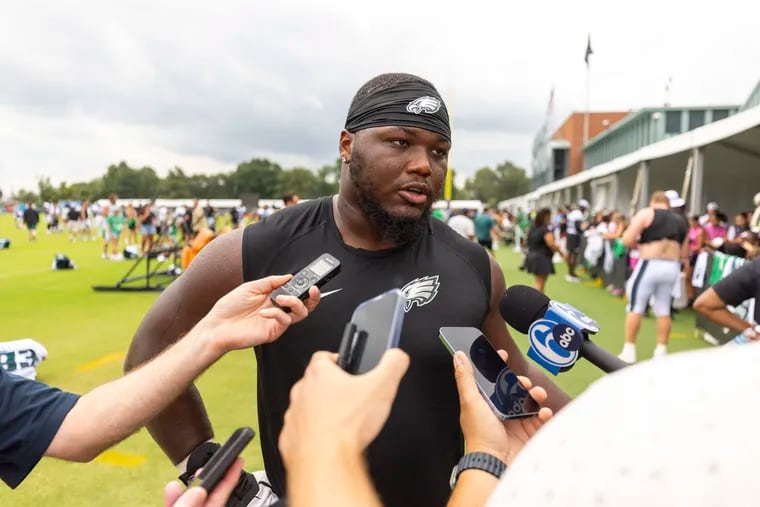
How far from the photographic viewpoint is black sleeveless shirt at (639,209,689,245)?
6.38 metres

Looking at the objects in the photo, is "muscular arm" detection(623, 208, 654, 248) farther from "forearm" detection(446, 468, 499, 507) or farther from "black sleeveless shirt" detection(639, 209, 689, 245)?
"forearm" detection(446, 468, 499, 507)

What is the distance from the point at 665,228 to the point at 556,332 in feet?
19.0

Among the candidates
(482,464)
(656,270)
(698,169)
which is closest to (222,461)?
(482,464)

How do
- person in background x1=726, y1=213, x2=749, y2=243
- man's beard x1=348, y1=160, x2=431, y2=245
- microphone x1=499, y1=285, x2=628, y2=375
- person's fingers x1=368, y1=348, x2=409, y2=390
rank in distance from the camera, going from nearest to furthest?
person's fingers x1=368, y1=348, x2=409, y2=390
microphone x1=499, y1=285, x2=628, y2=375
man's beard x1=348, y1=160, x2=431, y2=245
person in background x1=726, y1=213, x2=749, y2=243

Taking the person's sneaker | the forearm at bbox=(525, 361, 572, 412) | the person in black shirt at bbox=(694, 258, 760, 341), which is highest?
the forearm at bbox=(525, 361, 572, 412)

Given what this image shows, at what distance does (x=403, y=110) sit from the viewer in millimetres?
1732

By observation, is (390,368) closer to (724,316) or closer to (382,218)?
(382,218)

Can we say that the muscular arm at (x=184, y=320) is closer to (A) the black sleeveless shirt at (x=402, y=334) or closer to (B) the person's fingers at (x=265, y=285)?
(A) the black sleeveless shirt at (x=402, y=334)

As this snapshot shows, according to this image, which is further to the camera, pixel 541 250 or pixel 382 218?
pixel 541 250

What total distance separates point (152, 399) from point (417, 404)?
0.77m

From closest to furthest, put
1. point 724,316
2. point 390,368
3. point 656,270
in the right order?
point 390,368 → point 724,316 → point 656,270

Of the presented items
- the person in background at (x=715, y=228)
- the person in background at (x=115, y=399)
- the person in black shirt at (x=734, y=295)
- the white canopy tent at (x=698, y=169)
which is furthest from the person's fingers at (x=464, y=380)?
the person in background at (x=715, y=228)

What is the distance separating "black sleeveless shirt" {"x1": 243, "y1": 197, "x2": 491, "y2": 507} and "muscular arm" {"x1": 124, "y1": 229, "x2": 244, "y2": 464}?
72mm

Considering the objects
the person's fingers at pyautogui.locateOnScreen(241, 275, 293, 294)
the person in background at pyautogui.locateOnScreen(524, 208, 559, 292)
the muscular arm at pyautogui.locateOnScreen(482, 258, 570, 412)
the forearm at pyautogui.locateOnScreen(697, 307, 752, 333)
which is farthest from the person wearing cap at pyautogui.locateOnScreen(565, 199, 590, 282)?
the person's fingers at pyautogui.locateOnScreen(241, 275, 293, 294)
